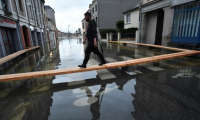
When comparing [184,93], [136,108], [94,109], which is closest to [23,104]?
[94,109]

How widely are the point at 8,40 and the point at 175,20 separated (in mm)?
14592

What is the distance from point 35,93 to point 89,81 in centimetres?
162

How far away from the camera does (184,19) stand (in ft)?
27.5

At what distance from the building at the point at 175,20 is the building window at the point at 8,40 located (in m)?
13.6

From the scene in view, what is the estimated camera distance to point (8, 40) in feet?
32.5

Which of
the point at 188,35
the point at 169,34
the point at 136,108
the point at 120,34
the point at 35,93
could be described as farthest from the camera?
the point at 120,34

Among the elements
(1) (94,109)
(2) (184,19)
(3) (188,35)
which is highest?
(2) (184,19)

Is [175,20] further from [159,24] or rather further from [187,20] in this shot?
[159,24]

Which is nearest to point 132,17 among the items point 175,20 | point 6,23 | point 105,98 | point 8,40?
point 175,20

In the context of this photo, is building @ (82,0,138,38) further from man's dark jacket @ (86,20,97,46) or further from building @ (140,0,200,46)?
man's dark jacket @ (86,20,97,46)

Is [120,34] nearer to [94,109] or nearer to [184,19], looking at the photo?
[184,19]

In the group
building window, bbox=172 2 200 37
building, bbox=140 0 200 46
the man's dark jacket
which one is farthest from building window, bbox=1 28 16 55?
building window, bbox=172 2 200 37

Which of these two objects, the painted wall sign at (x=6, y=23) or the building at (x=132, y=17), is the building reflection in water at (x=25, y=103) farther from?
the building at (x=132, y=17)

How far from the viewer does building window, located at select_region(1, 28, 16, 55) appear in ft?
30.5
